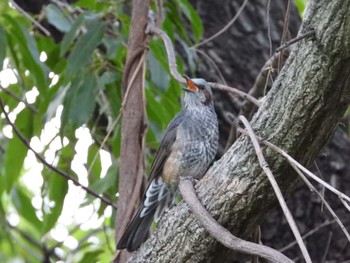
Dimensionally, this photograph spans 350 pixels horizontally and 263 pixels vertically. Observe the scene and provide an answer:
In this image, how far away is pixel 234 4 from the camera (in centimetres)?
455

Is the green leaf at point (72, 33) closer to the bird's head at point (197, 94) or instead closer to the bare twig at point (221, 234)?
the bird's head at point (197, 94)

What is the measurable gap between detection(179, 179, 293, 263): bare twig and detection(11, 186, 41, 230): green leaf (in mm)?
1767

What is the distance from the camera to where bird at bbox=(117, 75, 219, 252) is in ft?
10.9

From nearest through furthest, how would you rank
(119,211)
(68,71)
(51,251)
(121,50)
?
(119,211), (68,71), (121,50), (51,251)

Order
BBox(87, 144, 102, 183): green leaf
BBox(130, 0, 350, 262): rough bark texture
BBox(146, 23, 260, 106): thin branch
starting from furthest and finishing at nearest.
Result: BBox(87, 144, 102, 183): green leaf
BBox(146, 23, 260, 106): thin branch
BBox(130, 0, 350, 262): rough bark texture

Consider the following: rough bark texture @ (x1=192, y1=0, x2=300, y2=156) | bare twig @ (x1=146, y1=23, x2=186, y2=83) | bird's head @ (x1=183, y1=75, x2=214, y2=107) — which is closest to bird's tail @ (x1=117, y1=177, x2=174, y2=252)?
bird's head @ (x1=183, y1=75, x2=214, y2=107)

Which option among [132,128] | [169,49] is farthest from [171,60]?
[132,128]

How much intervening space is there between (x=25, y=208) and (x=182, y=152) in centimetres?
103

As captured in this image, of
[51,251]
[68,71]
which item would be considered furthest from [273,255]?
[51,251]

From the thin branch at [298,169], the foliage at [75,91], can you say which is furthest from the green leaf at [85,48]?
the thin branch at [298,169]

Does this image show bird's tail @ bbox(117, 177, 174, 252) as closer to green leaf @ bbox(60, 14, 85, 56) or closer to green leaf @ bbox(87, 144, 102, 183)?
green leaf @ bbox(87, 144, 102, 183)

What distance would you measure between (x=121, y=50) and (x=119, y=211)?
3.02 ft

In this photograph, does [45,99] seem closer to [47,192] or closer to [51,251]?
[47,192]

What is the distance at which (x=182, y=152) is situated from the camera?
3494 millimetres
